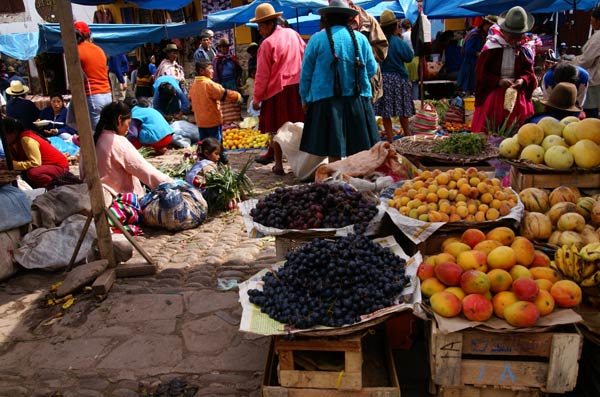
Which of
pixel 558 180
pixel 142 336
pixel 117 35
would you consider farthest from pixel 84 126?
pixel 117 35

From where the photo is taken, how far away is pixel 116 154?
5.27 metres

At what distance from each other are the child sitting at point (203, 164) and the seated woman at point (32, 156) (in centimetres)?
163

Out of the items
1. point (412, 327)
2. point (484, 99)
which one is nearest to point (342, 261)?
point (412, 327)

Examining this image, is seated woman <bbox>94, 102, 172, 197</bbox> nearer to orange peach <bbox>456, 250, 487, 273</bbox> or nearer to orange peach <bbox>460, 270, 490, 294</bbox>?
orange peach <bbox>456, 250, 487, 273</bbox>

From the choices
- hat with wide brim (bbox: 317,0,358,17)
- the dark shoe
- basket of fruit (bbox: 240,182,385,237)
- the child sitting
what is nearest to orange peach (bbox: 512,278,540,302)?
basket of fruit (bbox: 240,182,385,237)

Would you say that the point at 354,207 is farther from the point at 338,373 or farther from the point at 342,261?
the point at 338,373

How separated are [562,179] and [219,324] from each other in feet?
8.43

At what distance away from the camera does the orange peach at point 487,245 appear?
8.58 feet

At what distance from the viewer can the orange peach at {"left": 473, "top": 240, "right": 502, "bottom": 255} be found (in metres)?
2.62

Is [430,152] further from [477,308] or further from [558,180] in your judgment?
[477,308]

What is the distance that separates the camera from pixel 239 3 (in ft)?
58.5

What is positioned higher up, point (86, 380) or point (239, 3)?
point (239, 3)

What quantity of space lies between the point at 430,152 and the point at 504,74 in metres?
2.17

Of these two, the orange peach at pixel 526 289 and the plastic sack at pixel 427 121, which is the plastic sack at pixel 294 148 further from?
the orange peach at pixel 526 289
